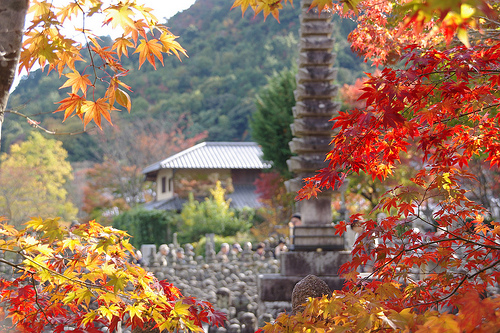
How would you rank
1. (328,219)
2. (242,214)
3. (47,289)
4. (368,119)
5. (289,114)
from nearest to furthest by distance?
(368,119) → (47,289) → (328,219) → (289,114) → (242,214)

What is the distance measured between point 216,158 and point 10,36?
2424 cm

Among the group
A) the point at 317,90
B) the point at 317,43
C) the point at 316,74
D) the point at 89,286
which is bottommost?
the point at 89,286

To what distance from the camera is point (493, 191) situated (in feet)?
47.4

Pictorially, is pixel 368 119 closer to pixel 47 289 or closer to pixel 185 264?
pixel 47 289

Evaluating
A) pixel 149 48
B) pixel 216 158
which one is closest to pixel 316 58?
pixel 149 48

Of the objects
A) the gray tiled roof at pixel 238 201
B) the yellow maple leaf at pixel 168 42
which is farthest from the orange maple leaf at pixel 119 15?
the gray tiled roof at pixel 238 201

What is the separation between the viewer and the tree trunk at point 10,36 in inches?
74.0

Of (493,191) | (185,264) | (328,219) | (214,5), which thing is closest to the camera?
(328,219)

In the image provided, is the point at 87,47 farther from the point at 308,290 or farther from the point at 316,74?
the point at 316,74

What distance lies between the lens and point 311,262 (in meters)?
5.31

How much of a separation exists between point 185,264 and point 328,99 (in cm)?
681

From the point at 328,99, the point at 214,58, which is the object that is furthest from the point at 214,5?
the point at 328,99

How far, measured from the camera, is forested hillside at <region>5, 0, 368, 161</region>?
103 feet

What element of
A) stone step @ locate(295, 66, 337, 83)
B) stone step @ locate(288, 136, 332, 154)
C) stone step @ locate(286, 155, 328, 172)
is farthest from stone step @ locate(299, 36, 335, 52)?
stone step @ locate(286, 155, 328, 172)
